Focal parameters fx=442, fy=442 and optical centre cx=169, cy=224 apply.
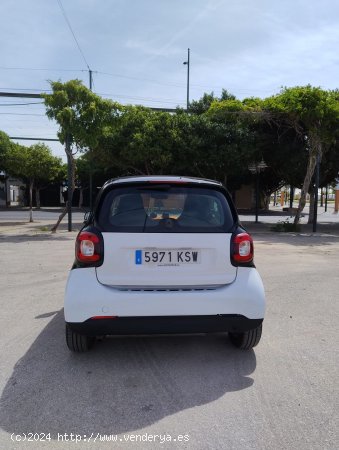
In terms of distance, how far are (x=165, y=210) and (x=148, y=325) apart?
3.47 feet

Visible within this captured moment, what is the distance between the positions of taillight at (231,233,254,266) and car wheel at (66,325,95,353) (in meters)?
1.51

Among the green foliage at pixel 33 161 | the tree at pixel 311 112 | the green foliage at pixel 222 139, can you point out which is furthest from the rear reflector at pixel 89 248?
the green foliage at pixel 33 161

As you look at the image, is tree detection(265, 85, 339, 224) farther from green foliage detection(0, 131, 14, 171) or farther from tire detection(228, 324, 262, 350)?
green foliage detection(0, 131, 14, 171)

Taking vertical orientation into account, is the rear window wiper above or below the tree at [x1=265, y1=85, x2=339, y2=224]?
below

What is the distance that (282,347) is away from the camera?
440cm

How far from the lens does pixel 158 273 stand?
372 centimetres

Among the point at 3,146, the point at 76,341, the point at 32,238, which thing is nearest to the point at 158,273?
the point at 76,341

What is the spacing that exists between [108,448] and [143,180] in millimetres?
2209

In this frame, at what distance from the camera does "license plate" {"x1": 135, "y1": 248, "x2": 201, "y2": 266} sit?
372 centimetres

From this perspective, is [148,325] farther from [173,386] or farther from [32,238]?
[32,238]

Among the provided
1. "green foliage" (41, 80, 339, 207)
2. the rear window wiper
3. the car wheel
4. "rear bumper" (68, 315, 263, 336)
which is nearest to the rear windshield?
the rear window wiper

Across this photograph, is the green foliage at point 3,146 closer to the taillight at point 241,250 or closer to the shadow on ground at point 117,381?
the shadow on ground at point 117,381

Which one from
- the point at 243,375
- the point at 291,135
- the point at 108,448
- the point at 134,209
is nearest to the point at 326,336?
the point at 243,375

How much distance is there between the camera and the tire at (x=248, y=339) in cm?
412
